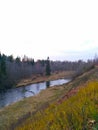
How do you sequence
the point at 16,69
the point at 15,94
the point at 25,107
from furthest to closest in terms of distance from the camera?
the point at 16,69 → the point at 15,94 → the point at 25,107

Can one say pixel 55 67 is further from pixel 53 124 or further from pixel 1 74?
pixel 53 124

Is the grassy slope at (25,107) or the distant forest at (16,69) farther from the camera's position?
the distant forest at (16,69)

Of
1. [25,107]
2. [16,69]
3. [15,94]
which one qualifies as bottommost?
[15,94]

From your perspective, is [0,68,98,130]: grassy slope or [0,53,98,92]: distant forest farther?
[0,53,98,92]: distant forest

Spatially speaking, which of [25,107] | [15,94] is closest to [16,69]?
[15,94]

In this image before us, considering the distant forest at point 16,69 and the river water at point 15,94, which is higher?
the distant forest at point 16,69

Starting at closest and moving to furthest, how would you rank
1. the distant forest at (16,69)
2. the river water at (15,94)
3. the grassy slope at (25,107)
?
the grassy slope at (25,107) → the river water at (15,94) → the distant forest at (16,69)

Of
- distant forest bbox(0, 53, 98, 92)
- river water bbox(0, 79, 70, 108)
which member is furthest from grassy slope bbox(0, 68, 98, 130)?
distant forest bbox(0, 53, 98, 92)

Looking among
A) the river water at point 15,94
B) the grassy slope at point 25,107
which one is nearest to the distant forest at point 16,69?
the river water at point 15,94

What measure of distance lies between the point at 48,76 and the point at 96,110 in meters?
114

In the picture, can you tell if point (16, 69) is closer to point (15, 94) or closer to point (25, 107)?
point (15, 94)

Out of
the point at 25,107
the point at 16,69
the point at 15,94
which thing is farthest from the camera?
the point at 16,69

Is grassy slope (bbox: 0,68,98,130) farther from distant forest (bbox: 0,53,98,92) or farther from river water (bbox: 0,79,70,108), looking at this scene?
distant forest (bbox: 0,53,98,92)

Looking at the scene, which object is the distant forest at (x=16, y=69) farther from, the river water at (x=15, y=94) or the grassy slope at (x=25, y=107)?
the grassy slope at (x=25, y=107)
